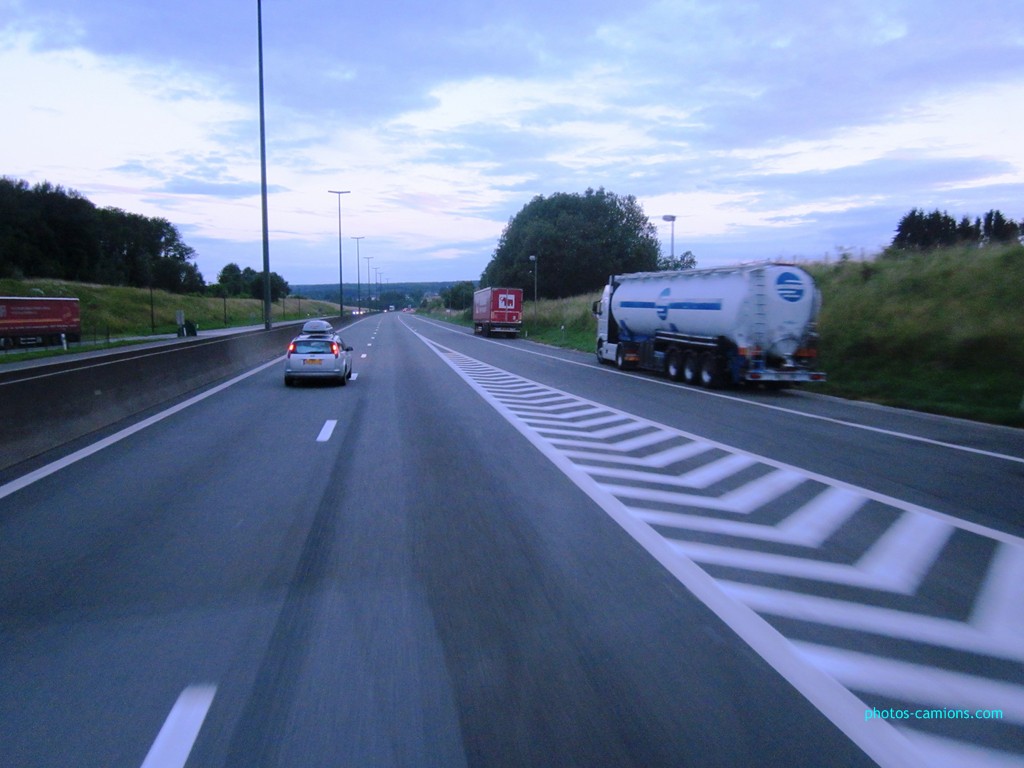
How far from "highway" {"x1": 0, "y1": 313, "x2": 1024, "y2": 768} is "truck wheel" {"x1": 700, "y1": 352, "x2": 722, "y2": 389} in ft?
36.8

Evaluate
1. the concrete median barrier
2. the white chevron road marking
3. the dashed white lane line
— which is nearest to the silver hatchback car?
the concrete median barrier

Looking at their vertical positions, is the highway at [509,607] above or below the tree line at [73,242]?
below

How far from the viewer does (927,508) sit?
9578 mm

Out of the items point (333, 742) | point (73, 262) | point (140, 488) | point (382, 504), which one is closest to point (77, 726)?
point (333, 742)

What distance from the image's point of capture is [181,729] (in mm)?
4434

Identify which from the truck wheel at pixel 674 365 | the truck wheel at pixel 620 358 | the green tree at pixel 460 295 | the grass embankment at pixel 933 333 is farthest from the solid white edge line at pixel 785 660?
the green tree at pixel 460 295

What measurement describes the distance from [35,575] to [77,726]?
9.80 ft

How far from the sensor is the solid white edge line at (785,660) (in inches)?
169

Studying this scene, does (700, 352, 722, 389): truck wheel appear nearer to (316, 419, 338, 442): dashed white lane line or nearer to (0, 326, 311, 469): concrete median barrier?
(316, 419, 338, 442): dashed white lane line

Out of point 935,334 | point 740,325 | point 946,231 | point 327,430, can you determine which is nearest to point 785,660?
point 327,430

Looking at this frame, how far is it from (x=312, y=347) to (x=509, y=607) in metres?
18.4

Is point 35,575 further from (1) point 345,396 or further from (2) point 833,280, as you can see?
(2) point 833,280

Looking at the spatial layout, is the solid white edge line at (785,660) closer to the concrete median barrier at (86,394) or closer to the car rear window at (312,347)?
the concrete median barrier at (86,394)

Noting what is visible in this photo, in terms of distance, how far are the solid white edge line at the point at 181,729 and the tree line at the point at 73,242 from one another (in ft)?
248
